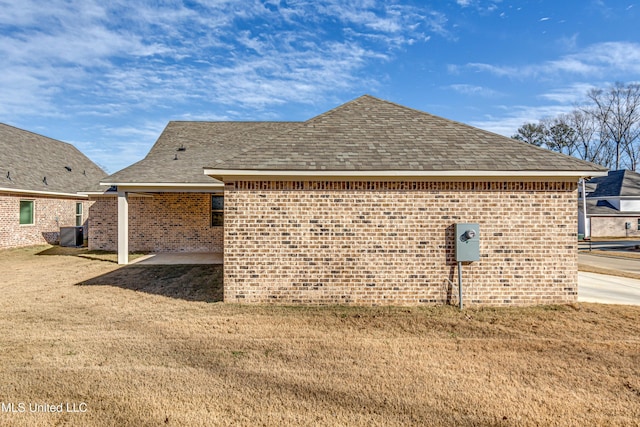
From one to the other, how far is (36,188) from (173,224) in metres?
7.99

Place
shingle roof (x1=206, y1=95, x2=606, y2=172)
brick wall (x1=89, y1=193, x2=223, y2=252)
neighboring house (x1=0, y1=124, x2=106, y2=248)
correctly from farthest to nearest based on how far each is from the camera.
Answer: neighboring house (x1=0, y1=124, x2=106, y2=248)
brick wall (x1=89, y1=193, x2=223, y2=252)
shingle roof (x1=206, y1=95, x2=606, y2=172)

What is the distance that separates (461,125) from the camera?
841 centimetres

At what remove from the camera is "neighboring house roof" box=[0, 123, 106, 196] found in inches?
624

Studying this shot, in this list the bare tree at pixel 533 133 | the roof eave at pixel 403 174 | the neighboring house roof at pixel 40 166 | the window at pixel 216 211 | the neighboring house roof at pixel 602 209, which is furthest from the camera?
the bare tree at pixel 533 133

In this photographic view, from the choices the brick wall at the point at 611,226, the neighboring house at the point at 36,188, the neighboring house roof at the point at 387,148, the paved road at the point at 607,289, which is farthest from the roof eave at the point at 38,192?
the brick wall at the point at 611,226

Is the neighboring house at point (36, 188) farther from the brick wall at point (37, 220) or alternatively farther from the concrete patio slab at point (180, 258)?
the concrete patio slab at point (180, 258)

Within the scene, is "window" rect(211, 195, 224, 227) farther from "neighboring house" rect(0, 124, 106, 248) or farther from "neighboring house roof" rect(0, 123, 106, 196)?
"neighboring house" rect(0, 124, 106, 248)

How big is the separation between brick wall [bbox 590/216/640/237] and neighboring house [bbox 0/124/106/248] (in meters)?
39.0

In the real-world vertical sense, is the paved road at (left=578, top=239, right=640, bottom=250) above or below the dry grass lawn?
below

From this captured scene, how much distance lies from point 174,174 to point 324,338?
964cm

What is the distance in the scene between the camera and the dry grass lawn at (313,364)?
3.29 meters

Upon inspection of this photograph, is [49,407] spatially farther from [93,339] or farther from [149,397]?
[93,339]

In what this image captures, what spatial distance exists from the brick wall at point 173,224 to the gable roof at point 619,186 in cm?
3913

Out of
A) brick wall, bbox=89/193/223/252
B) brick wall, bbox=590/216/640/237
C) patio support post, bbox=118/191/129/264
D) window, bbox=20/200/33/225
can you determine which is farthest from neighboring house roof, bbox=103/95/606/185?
brick wall, bbox=590/216/640/237
